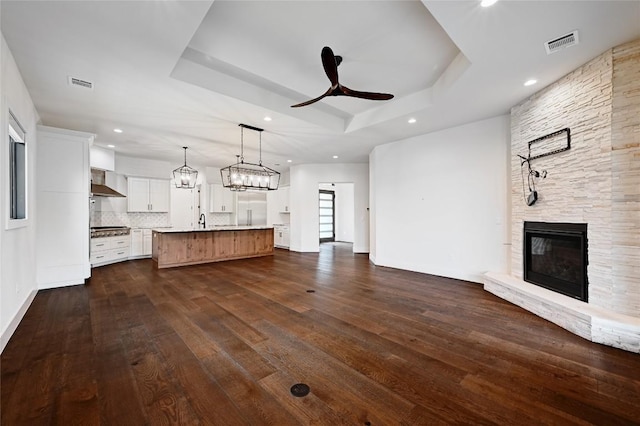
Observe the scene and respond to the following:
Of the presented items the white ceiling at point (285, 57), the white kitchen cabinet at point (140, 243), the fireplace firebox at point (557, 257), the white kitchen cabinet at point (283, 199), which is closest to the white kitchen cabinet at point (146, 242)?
the white kitchen cabinet at point (140, 243)

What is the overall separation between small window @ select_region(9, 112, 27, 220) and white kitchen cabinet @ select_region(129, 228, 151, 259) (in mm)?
4004

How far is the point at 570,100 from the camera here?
3217mm

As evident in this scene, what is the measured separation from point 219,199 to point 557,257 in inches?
347

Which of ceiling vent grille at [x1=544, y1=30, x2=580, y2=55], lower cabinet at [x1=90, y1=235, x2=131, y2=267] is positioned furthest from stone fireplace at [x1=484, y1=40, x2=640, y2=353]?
lower cabinet at [x1=90, y1=235, x2=131, y2=267]

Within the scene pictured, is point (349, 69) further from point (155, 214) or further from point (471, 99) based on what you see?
point (155, 214)

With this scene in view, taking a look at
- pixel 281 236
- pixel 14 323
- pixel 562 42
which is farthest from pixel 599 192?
pixel 281 236

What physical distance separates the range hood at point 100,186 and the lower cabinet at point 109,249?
1082 mm

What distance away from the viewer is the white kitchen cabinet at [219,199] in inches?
358

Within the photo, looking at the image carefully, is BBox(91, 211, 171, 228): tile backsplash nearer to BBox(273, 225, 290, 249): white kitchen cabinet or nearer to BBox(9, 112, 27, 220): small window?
BBox(273, 225, 290, 249): white kitchen cabinet

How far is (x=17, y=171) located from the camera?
3320 mm

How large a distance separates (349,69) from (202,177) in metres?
7.01

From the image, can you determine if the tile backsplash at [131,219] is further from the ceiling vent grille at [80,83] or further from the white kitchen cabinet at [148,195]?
the ceiling vent grille at [80,83]

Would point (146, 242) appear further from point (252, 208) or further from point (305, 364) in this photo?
point (305, 364)

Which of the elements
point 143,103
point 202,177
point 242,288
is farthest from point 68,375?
point 202,177
